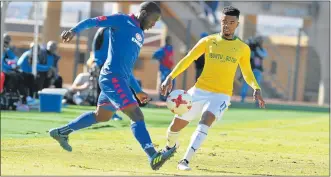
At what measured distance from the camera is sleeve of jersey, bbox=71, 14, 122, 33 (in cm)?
1075

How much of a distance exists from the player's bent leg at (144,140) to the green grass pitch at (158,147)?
0.13 meters

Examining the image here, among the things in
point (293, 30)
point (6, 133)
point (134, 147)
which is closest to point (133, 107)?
point (134, 147)

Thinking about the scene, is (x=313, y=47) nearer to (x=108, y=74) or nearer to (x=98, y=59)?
(x=98, y=59)

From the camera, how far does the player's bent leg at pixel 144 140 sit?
34.1 ft

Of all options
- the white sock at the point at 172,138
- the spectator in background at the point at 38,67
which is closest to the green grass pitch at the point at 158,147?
the white sock at the point at 172,138

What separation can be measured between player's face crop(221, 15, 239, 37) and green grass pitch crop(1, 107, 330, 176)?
1609 millimetres

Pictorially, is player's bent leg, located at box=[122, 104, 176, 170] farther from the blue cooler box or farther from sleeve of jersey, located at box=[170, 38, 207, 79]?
the blue cooler box

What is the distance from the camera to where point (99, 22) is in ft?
35.7

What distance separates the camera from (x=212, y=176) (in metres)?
10.2

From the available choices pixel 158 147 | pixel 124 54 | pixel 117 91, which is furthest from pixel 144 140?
pixel 158 147

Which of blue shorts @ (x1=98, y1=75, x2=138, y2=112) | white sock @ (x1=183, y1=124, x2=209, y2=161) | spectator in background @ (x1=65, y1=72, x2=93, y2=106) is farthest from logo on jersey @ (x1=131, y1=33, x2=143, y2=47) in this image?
spectator in background @ (x1=65, y1=72, x2=93, y2=106)

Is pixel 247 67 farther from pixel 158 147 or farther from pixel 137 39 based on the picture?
pixel 158 147

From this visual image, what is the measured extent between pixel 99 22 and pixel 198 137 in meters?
1.73

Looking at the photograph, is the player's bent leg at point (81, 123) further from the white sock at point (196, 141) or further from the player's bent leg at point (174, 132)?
the white sock at point (196, 141)
